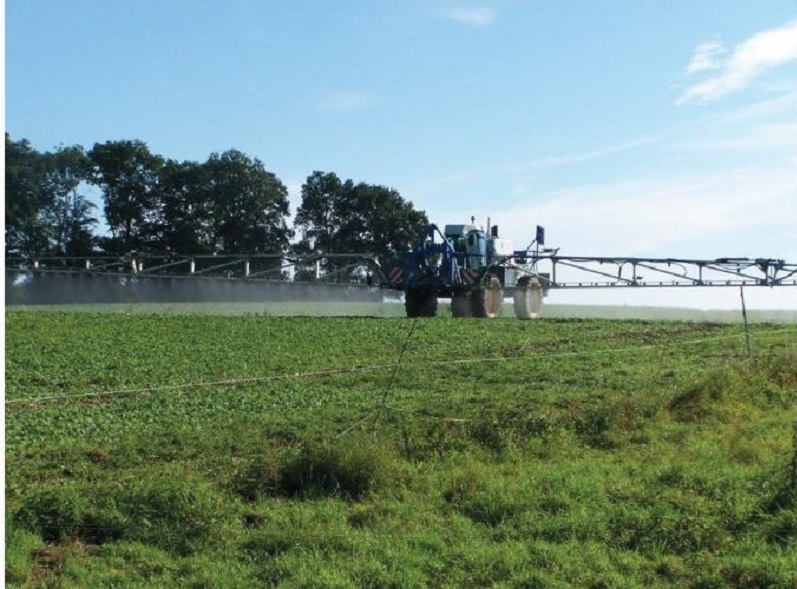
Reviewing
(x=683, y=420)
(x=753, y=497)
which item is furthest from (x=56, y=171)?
(x=753, y=497)

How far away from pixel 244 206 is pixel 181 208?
451 cm

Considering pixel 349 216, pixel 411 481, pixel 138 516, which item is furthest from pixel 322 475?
pixel 349 216

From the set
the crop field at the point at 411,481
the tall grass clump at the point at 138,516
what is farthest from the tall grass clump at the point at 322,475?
the tall grass clump at the point at 138,516

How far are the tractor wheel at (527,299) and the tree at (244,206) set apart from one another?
2171cm

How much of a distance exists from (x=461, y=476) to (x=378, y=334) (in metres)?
18.4

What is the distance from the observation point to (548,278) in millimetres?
39406

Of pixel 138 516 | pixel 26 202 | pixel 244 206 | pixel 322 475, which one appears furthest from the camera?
pixel 244 206

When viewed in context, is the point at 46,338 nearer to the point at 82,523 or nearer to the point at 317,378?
the point at 317,378

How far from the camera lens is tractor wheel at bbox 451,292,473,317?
3794 cm

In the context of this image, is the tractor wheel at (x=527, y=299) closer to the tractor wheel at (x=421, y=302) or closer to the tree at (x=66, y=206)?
the tractor wheel at (x=421, y=302)

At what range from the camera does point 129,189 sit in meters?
52.5

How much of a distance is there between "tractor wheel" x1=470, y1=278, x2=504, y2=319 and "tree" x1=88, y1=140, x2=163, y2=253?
21.9 meters

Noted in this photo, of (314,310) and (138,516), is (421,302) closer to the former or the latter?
(314,310)

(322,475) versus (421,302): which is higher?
(421,302)
